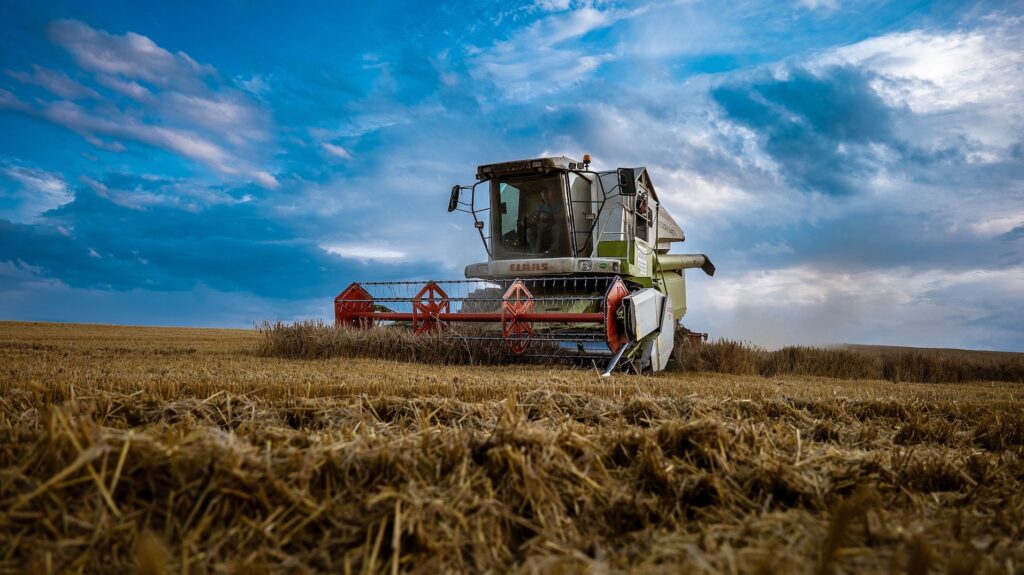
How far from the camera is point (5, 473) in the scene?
6.37 feet

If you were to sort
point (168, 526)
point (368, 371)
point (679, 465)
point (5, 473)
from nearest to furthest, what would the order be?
1. point (168, 526)
2. point (5, 473)
3. point (679, 465)
4. point (368, 371)

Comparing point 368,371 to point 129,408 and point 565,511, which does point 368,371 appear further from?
point 565,511

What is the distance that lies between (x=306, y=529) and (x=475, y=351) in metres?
6.15

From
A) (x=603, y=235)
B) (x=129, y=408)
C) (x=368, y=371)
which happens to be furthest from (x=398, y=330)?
(x=129, y=408)

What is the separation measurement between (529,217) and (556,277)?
4.29ft

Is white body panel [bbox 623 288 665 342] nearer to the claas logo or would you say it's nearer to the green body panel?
the green body panel

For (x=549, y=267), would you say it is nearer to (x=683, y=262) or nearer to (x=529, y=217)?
(x=529, y=217)

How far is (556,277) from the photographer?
30.8 feet

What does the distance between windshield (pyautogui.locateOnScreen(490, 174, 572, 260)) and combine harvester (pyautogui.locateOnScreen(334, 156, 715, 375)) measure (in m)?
0.02

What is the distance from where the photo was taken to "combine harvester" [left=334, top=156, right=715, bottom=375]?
7953mm

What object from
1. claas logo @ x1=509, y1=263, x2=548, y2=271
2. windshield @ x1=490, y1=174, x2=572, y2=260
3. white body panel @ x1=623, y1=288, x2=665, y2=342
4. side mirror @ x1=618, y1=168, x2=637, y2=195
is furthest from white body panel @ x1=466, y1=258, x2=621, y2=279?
side mirror @ x1=618, y1=168, x2=637, y2=195

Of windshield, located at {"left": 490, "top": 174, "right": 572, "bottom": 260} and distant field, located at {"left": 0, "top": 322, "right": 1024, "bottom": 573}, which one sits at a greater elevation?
windshield, located at {"left": 490, "top": 174, "right": 572, "bottom": 260}

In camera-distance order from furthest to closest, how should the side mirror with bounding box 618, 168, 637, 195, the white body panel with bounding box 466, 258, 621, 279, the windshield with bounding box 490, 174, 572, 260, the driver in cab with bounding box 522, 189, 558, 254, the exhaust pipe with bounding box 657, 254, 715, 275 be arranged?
the exhaust pipe with bounding box 657, 254, 715, 275
the driver in cab with bounding box 522, 189, 558, 254
the windshield with bounding box 490, 174, 572, 260
the white body panel with bounding box 466, 258, 621, 279
the side mirror with bounding box 618, 168, 637, 195

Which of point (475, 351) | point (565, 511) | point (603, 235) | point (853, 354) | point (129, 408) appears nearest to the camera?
point (565, 511)
